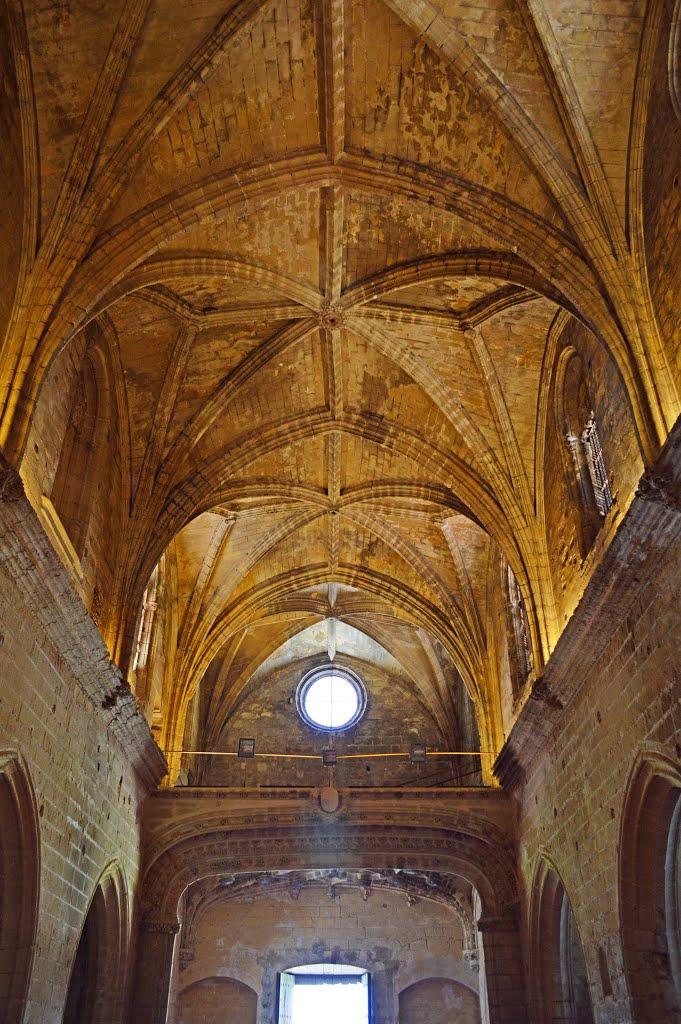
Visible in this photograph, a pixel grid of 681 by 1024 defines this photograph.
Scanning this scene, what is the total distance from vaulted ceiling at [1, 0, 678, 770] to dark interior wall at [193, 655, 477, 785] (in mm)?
3578

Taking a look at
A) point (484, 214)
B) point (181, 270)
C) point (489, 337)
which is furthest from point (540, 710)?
point (181, 270)

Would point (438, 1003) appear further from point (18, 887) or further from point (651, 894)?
point (18, 887)

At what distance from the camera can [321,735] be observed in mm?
19672

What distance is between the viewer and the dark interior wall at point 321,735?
18969 mm

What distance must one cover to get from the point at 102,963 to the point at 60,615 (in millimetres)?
6032

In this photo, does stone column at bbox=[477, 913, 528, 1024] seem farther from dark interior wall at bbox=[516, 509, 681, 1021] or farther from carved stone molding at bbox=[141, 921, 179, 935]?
carved stone molding at bbox=[141, 921, 179, 935]

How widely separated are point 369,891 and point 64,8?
17145 mm

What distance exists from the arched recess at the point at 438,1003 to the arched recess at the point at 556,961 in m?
6.18

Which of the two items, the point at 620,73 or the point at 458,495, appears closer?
the point at 620,73

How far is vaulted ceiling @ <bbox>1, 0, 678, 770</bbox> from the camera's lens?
8.55m

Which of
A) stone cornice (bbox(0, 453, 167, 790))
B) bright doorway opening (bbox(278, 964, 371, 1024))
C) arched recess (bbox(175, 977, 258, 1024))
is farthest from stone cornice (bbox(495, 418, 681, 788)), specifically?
arched recess (bbox(175, 977, 258, 1024))

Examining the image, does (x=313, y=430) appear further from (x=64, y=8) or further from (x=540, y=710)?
(x=64, y=8)

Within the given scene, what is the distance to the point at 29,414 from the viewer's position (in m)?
7.98

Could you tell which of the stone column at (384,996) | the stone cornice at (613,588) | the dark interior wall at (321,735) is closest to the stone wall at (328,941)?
the stone column at (384,996)
